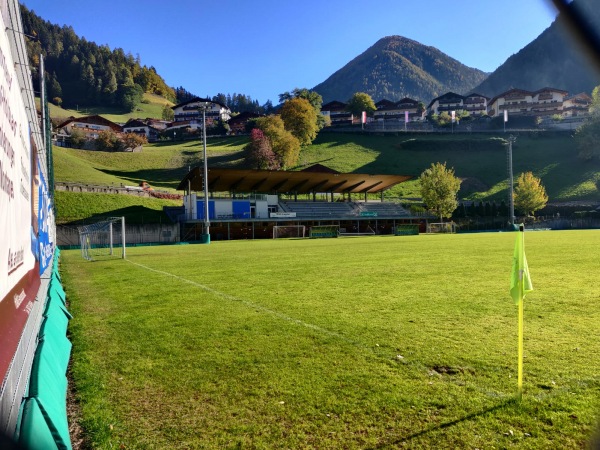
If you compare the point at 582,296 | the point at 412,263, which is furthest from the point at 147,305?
the point at 412,263

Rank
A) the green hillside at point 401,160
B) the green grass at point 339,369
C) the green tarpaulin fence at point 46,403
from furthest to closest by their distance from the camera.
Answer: the green hillside at point 401,160 → the green grass at point 339,369 → the green tarpaulin fence at point 46,403

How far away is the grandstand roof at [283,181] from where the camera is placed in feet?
160

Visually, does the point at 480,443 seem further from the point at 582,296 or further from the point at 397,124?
the point at 397,124

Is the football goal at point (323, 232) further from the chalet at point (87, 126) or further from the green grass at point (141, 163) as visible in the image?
the chalet at point (87, 126)

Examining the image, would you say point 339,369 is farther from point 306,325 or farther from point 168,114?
point 168,114

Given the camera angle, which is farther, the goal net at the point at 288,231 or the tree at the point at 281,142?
the tree at the point at 281,142

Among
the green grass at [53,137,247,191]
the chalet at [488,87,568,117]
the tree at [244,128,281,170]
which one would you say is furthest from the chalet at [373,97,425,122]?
the tree at [244,128,281,170]

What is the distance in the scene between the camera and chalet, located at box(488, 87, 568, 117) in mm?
118375

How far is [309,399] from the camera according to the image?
13.5 feet

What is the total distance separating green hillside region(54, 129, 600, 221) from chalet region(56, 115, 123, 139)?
47.8 ft

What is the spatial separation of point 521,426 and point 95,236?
40319mm

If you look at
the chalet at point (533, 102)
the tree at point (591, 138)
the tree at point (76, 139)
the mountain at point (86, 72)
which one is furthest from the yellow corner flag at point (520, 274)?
the mountain at point (86, 72)

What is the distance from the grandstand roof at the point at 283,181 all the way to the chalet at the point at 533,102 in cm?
8258

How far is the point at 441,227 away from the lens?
61.9 m
